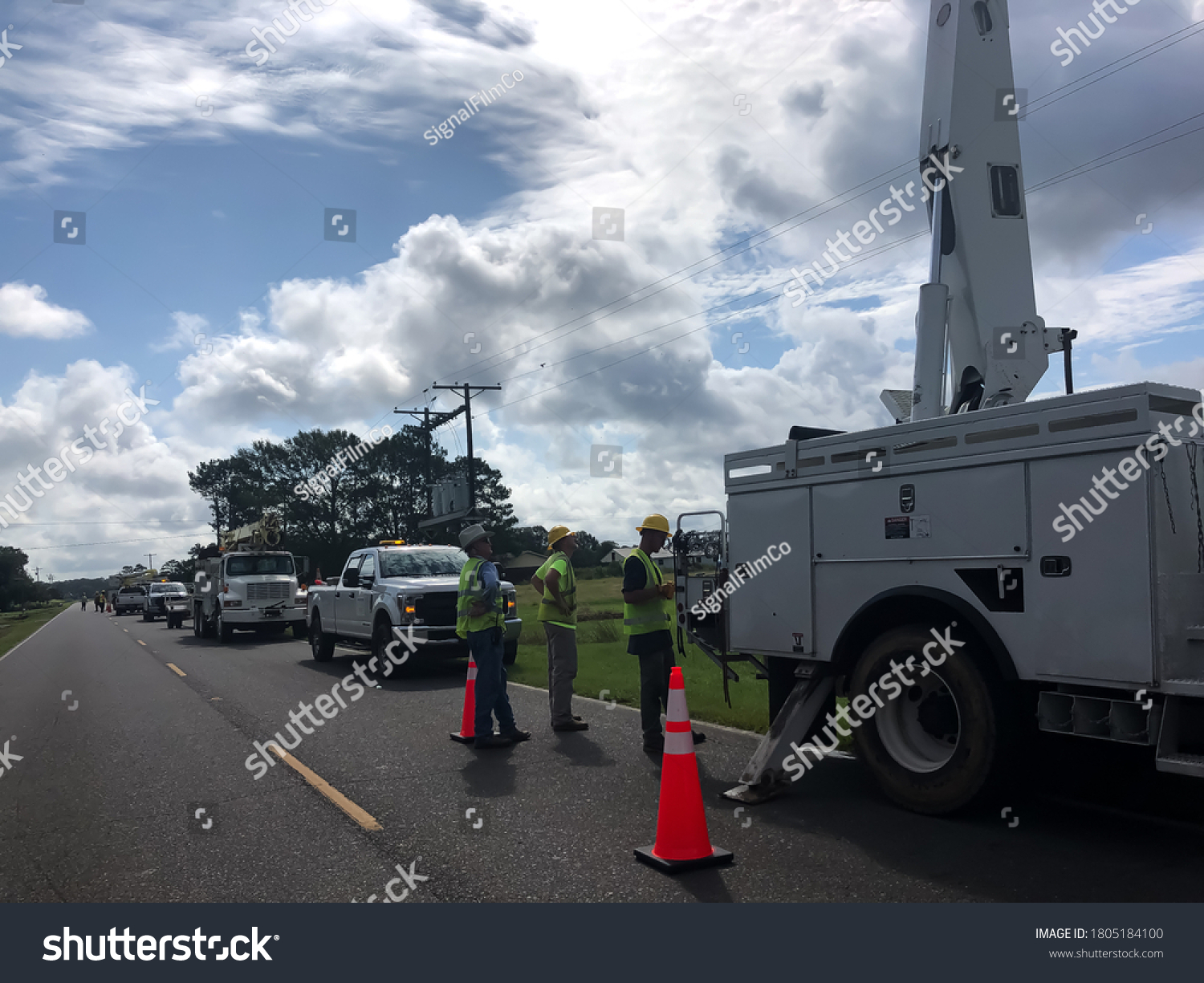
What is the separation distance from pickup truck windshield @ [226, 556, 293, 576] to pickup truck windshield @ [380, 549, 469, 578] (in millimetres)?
11957

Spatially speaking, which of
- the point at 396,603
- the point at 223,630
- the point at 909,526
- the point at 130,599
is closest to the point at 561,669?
the point at 909,526

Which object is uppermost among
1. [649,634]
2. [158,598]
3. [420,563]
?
[420,563]

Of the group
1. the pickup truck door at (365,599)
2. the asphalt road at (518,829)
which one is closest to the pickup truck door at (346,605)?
the pickup truck door at (365,599)

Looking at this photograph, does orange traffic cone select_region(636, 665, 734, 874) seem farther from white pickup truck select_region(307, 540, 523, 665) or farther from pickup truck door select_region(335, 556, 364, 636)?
pickup truck door select_region(335, 556, 364, 636)

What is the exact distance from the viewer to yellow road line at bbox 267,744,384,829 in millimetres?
6184

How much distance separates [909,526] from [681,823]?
236 cm

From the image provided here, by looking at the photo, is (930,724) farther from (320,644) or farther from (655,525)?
(320,644)

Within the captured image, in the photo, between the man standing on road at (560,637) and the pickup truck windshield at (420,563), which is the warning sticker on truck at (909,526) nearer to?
the man standing on road at (560,637)

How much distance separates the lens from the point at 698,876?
16.4ft

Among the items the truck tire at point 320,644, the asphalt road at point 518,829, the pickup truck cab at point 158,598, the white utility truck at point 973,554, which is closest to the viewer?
the asphalt road at point 518,829

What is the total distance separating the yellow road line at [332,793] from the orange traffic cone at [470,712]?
1.55 m

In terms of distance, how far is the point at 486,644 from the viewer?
8930 millimetres

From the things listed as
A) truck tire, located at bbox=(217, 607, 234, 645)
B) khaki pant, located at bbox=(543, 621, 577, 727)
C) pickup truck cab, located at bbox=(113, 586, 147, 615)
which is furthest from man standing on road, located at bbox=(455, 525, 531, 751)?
pickup truck cab, located at bbox=(113, 586, 147, 615)

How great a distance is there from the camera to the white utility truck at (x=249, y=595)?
2620cm
